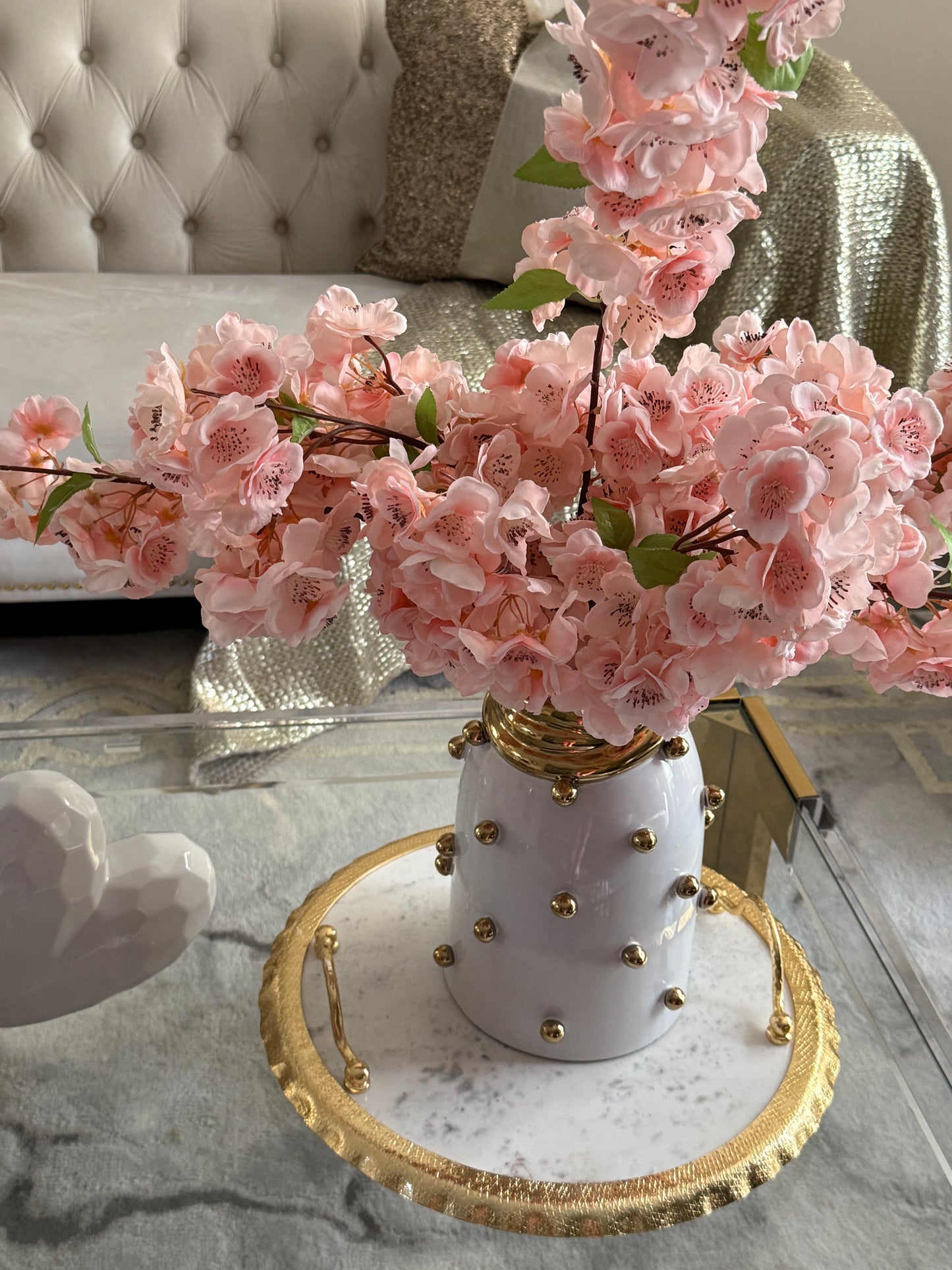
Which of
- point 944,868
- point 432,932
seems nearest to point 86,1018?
point 432,932

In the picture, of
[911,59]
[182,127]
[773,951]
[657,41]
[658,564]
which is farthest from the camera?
[911,59]

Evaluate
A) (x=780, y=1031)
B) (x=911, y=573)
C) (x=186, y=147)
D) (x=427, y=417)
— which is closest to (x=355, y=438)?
(x=427, y=417)

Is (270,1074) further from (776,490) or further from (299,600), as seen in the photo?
(776,490)

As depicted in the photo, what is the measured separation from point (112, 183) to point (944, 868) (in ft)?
5.52

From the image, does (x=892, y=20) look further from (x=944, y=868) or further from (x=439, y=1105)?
(x=439, y=1105)

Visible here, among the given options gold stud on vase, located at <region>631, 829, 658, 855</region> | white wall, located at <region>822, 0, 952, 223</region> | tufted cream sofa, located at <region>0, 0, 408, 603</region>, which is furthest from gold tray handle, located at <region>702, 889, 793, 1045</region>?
white wall, located at <region>822, 0, 952, 223</region>

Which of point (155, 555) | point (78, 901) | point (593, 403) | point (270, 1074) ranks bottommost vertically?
point (270, 1074)

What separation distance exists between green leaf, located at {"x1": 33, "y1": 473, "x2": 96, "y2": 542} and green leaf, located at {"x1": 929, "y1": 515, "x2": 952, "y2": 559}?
0.38m

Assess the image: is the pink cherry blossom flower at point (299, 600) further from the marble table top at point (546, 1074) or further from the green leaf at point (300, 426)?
the marble table top at point (546, 1074)

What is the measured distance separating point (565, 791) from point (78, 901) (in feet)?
1.02

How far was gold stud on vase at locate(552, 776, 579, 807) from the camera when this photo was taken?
596mm

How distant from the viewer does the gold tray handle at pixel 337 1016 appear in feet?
2.25

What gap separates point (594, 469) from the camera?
55 centimetres

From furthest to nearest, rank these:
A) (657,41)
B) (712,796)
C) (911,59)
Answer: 1. (911,59)
2. (712,796)
3. (657,41)
